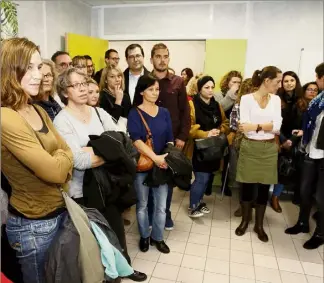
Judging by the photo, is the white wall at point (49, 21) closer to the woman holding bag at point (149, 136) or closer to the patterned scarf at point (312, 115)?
the woman holding bag at point (149, 136)

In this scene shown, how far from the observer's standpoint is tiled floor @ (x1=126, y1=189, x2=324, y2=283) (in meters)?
2.26

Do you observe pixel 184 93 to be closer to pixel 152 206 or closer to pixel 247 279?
pixel 152 206

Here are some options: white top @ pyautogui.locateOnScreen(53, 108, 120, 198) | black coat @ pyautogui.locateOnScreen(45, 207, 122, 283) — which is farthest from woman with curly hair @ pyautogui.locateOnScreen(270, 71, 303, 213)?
black coat @ pyautogui.locateOnScreen(45, 207, 122, 283)

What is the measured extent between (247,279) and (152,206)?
0.98 meters

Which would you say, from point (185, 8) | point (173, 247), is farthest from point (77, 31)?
point (173, 247)

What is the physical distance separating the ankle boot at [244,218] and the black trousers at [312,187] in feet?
1.71

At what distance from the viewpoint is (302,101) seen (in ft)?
10.4

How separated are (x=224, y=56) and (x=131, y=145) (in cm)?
377

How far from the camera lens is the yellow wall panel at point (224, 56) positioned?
4.97 meters

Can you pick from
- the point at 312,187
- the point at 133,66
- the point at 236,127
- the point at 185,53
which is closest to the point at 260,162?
the point at 236,127

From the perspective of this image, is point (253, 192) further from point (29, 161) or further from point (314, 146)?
point (29, 161)

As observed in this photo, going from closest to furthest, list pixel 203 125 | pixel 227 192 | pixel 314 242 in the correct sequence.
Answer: pixel 314 242 < pixel 203 125 < pixel 227 192

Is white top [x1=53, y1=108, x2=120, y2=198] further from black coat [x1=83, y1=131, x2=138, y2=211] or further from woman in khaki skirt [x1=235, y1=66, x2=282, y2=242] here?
woman in khaki skirt [x1=235, y1=66, x2=282, y2=242]

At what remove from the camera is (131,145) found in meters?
1.82
